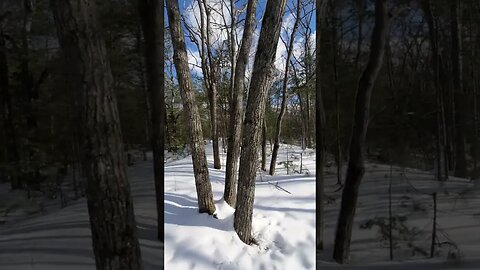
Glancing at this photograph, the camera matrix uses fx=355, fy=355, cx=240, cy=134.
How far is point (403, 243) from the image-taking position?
1.67 meters

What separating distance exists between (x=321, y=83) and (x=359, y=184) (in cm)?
51

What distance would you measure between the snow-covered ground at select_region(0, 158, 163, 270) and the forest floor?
109cm

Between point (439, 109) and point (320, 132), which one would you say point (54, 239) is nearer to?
point (320, 132)

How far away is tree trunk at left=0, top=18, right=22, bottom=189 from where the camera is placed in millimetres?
1573

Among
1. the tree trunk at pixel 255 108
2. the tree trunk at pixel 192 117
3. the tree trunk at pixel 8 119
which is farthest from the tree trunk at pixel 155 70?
the tree trunk at pixel 192 117

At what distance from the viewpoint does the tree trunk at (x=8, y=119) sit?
157cm

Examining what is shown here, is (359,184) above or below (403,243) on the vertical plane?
above

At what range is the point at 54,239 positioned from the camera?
166 cm

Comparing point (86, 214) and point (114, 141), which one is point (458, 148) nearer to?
point (114, 141)

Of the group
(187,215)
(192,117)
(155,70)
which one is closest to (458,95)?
(155,70)

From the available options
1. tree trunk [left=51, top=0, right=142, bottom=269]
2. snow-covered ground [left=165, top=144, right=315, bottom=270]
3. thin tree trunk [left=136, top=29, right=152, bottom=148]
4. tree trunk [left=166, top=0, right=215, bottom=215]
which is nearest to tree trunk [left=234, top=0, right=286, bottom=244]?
snow-covered ground [left=165, top=144, right=315, bottom=270]

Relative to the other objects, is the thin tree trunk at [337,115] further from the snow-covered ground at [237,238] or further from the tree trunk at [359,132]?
the snow-covered ground at [237,238]

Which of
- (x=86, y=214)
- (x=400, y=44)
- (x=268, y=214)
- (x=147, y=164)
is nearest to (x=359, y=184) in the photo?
(x=400, y=44)

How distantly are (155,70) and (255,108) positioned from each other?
2.36m
